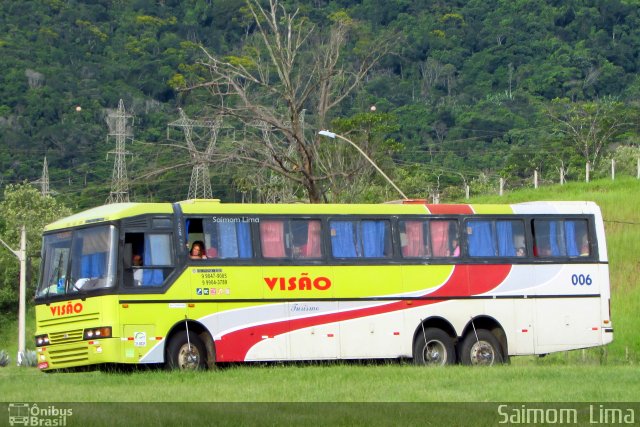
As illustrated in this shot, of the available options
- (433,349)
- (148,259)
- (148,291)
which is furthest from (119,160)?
(148,291)

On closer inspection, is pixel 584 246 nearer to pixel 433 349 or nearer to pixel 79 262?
pixel 433 349

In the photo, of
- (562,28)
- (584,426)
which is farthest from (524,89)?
(584,426)

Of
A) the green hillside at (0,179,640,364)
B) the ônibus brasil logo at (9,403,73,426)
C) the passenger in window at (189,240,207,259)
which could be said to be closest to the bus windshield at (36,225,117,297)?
the passenger in window at (189,240,207,259)

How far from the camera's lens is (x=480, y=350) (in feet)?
86.1

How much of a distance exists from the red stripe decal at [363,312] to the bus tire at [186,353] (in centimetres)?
→ 33

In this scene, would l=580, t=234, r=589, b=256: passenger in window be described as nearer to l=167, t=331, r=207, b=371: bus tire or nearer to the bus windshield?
l=167, t=331, r=207, b=371: bus tire

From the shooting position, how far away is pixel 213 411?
52.7ft

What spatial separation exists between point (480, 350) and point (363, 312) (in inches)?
99.8

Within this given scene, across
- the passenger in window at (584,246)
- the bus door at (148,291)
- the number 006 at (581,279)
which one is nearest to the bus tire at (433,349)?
the number 006 at (581,279)

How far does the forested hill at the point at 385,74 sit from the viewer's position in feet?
409

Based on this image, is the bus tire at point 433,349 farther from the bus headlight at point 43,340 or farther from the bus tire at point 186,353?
the bus headlight at point 43,340

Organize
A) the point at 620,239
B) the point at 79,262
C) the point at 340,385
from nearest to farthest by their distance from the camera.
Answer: the point at 340,385, the point at 79,262, the point at 620,239

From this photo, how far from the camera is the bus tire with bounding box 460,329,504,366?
2614 centimetres

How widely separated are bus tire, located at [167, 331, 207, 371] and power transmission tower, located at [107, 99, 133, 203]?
9773mm
